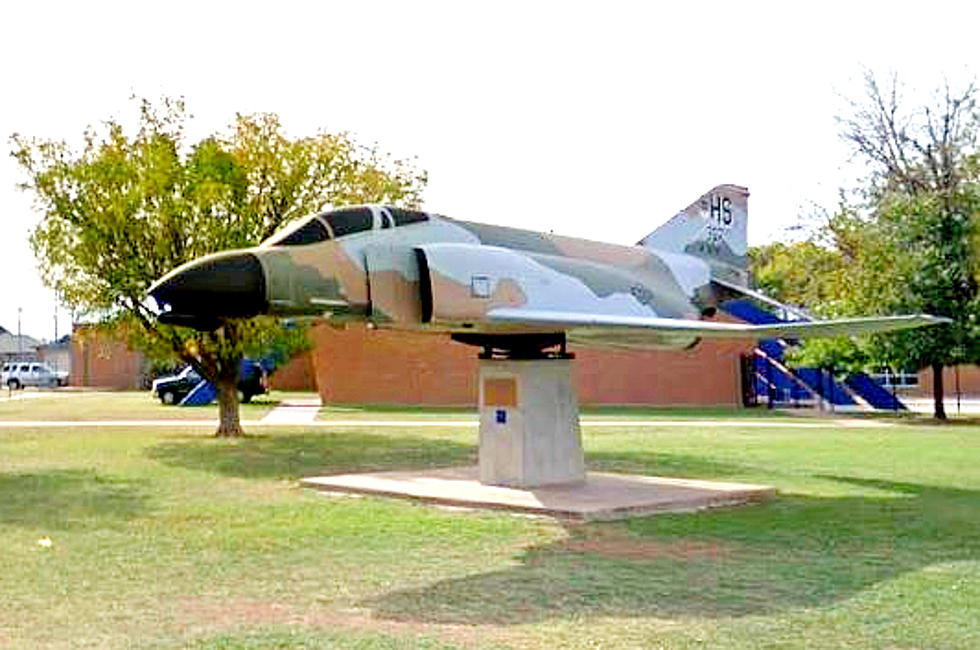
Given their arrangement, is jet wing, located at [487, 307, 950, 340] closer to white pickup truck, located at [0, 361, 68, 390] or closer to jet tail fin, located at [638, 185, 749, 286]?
jet tail fin, located at [638, 185, 749, 286]

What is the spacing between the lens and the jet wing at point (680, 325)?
1334cm

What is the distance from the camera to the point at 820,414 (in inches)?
1417

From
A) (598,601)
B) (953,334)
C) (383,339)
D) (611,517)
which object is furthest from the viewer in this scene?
(383,339)

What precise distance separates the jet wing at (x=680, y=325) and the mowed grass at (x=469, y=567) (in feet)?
Answer: 6.45

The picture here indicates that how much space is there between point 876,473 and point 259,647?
12.5m

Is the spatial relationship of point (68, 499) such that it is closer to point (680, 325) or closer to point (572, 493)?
point (572, 493)

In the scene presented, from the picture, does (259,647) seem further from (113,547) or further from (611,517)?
(611,517)

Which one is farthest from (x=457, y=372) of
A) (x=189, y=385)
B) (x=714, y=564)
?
(x=714, y=564)

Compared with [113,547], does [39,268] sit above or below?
above

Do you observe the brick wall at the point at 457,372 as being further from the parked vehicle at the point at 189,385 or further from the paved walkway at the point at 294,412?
the parked vehicle at the point at 189,385

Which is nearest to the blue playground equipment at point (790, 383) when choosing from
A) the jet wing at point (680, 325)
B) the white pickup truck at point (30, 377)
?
the jet wing at point (680, 325)

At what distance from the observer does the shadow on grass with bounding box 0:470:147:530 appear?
41.5 feet

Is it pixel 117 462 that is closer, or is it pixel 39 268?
pixel 117 462

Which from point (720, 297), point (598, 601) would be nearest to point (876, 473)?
point (720, 297)
